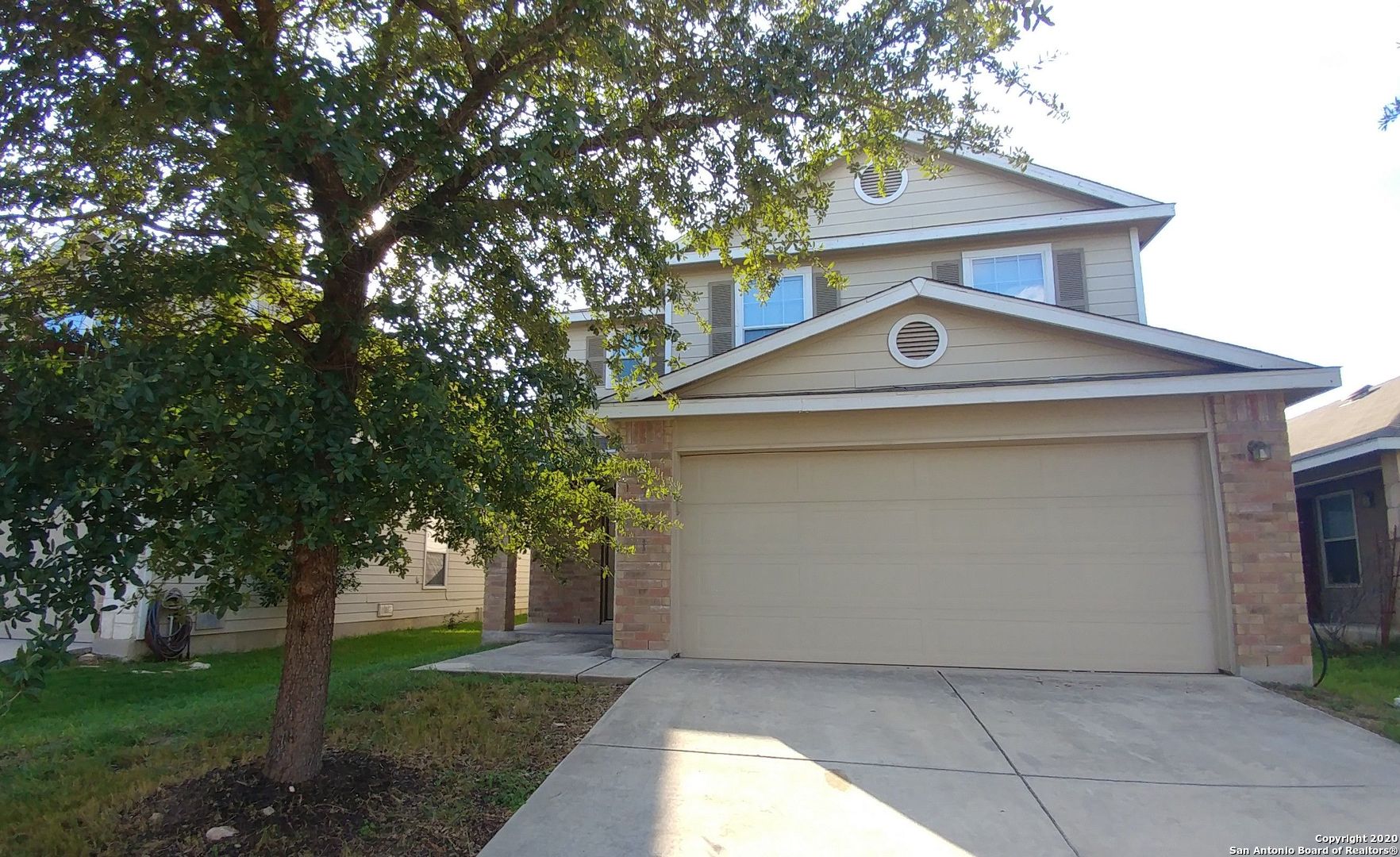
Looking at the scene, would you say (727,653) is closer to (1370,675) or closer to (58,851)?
(58,851)

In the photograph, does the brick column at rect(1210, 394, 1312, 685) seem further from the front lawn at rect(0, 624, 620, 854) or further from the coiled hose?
the coiled hose

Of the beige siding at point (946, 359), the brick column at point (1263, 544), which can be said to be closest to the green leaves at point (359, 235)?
the beige siding at point (946, 359)

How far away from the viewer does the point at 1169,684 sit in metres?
6.95

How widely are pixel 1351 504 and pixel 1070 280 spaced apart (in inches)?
216

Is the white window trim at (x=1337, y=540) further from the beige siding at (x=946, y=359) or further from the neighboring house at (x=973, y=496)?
the beige siding at (x=946, y=359)

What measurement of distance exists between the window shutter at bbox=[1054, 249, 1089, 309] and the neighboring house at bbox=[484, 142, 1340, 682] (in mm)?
2806

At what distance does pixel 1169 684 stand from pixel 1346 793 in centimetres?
276

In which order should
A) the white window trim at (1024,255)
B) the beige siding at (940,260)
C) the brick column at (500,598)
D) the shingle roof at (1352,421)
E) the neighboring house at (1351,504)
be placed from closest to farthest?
1. the neighboring house at (1351,504)
2. the shingle roof at (1352,421)
3. the beige siding at (940,260)
4. the white window trim at (1024,255)
5. the brick column at (500,598)

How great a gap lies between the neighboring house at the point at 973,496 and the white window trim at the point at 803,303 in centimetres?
267

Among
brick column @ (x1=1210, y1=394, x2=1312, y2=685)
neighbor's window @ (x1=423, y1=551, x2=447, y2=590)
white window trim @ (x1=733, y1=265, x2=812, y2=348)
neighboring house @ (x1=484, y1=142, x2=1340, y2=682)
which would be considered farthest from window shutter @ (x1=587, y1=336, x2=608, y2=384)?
brick column @ (x1=1210, y1=394, x2=1312, y2=685)

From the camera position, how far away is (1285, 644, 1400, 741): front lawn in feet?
19.0

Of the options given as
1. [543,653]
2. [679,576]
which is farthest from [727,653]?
[543,653]

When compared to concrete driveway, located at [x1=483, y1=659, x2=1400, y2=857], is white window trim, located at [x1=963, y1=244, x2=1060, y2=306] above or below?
above

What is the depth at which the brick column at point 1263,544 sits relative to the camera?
7039 mm
